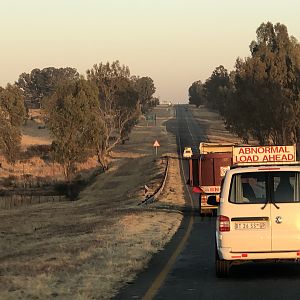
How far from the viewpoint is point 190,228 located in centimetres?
2056

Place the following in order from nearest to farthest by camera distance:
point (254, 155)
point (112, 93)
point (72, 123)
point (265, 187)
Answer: point (265, 187) → point (254, 155) → point (72, 123) → point (112, 93)

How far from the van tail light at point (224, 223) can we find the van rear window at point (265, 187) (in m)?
0.32

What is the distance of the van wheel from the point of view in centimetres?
1082

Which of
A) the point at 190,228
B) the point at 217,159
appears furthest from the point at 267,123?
the point at 190,228

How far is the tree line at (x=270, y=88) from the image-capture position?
193ft

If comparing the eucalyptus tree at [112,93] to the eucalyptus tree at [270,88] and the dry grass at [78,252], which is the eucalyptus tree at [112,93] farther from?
the dry grass at [78,252]

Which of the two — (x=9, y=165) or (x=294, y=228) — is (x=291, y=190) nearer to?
(x=294, y=228)

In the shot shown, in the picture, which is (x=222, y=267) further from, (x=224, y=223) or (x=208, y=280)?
(x=224, y=223)

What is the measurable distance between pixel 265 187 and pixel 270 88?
166 ft

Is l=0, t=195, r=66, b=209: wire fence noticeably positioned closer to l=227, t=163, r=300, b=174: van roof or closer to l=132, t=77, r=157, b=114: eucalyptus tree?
l=132, t=77, r=157, b=114: eucalyptus tree

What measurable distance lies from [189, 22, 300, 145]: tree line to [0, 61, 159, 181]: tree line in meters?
14.1

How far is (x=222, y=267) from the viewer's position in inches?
429

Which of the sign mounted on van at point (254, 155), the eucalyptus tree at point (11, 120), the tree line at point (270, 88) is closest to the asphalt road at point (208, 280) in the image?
the sign mounted on van at point (254, 155)

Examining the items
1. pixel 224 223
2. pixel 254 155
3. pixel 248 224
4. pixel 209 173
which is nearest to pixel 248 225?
pixel 248 224
